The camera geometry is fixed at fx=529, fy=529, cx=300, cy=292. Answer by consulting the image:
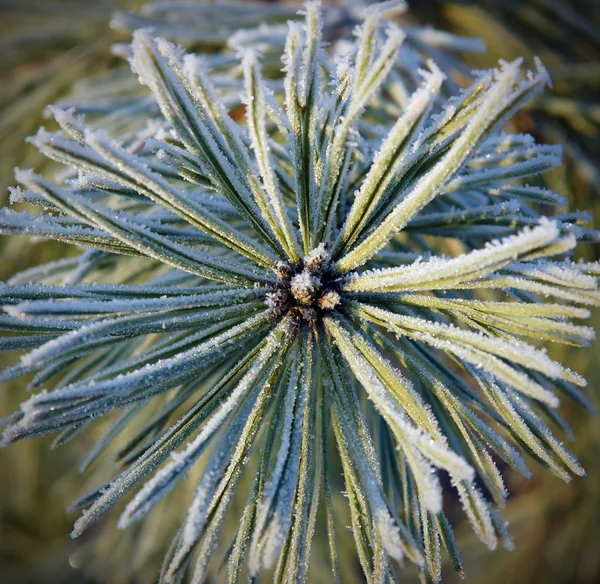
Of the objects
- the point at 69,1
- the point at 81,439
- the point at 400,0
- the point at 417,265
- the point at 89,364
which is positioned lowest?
the point at 417,265

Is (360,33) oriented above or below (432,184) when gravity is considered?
above

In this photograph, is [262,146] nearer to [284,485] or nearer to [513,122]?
[284,485]

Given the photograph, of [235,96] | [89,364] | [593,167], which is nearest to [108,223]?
[89,364]

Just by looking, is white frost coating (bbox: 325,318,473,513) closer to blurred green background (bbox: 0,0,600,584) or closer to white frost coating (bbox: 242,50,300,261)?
white frost coating (bbox: 242,50,300,261)

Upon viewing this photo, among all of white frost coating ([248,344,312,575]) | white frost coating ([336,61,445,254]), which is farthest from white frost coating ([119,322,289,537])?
white frost coating ([336,61,445,254])

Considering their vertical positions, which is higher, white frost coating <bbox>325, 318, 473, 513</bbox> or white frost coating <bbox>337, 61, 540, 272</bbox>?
white frost coating <bbox>337, 61, 540, 272</bbox>

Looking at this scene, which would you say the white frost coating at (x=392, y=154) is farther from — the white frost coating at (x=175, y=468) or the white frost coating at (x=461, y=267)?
the white frost coating at (x=175, y=468)

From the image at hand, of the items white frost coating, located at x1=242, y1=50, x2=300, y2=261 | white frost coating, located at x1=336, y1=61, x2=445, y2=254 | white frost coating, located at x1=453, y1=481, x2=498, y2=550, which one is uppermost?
white frost coating, located at x1=242, y1=50, x2=300, y2=261

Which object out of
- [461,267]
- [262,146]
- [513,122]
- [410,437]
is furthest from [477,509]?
[513,122]

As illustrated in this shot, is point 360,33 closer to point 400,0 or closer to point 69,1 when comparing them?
point 400,0
